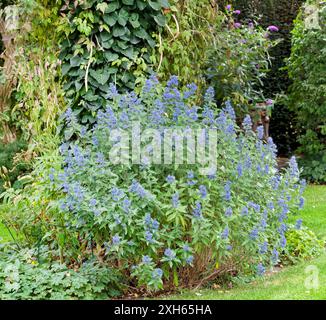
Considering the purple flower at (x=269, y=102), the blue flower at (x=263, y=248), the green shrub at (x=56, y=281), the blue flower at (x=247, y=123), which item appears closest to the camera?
the green shrub at (x=56, y=281)

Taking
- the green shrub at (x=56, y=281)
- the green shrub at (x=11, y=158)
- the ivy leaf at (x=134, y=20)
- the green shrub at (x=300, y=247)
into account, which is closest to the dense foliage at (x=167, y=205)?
the green shrub at (x=56, y=281)

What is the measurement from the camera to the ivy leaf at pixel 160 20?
5.24 metres

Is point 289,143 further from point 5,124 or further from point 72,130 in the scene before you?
point 72,130

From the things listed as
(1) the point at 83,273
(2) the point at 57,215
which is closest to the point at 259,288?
(1) the point at 83,273

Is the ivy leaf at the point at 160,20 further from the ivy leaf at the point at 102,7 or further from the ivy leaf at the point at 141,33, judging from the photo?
the ivy leaf at the point at 102,7

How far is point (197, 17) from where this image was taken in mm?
6242

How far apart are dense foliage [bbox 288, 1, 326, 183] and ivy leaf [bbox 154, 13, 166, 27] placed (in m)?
3.78

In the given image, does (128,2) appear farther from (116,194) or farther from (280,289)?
(280,289)

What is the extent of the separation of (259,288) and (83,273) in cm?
115

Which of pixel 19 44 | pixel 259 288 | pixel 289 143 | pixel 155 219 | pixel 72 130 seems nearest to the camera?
pixel 155 219

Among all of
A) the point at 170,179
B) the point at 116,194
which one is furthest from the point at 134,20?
the point at 116,194

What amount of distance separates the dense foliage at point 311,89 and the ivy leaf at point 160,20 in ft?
12.4

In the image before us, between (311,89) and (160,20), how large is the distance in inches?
155

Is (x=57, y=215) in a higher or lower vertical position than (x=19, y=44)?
lower
